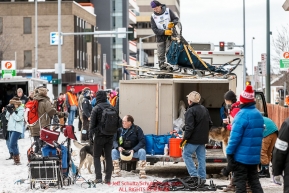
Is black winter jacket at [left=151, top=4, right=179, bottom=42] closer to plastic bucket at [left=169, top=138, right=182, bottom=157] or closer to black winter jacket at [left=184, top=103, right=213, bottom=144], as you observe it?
plastic bucket at [left=169, top=138, right=182, bottom=157]

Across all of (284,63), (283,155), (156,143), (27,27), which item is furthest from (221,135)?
(27,27)

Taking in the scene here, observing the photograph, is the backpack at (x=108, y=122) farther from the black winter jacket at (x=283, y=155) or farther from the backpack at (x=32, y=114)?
the black winter jacket at (x=283, y=155)

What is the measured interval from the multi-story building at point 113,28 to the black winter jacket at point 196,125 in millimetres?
87060

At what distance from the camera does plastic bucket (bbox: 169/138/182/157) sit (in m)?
15.3

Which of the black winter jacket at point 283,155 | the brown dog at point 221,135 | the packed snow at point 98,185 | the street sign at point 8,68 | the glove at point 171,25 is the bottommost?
the packed snow at point 98,185

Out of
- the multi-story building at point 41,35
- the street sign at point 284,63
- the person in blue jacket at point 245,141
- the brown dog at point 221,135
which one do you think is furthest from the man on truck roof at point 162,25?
the multi-story building at point 41,35

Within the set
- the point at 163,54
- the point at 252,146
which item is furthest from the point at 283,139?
the point at 163,54

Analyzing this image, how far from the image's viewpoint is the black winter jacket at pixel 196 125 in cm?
1336

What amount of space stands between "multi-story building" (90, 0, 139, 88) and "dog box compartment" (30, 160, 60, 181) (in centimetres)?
8716

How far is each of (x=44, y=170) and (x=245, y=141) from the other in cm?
440

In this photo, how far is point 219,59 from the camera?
23.3 m

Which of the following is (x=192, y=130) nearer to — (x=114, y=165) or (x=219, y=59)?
(x=114, y=165)

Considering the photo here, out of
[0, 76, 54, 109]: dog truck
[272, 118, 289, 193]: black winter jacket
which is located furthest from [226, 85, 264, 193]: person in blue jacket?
[0, 76, 54, 109]: dog truck

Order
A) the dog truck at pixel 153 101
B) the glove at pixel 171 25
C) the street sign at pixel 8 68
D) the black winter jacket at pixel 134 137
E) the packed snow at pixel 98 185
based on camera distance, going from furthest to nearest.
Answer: the street sign at pixel 8 68, the glove at pixel 171 25, the dog truck at pixel 153 101, the black winter jacket at pixel 134 137, the packed snow at pixel 98 185
